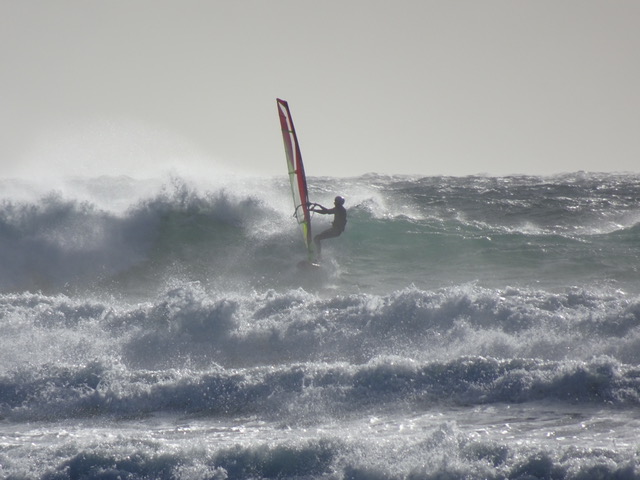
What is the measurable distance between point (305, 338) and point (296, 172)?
12.9 feet

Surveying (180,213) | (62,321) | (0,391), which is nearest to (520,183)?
(180,213)

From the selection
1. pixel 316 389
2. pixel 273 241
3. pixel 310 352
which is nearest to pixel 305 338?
pixel 310 352

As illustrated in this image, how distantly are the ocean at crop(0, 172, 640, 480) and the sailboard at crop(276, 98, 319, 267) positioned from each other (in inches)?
18.0

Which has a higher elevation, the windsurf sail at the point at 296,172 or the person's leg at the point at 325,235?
the windsurf sail at the point at 296,172

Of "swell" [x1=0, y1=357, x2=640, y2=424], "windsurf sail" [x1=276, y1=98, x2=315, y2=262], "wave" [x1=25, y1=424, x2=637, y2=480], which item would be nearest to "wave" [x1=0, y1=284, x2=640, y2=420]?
"swell" [x1=0, y1=357, x2=640, y2=424]

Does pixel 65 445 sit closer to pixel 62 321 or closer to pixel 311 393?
pixel 311 393

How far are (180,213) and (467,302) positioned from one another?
26.5ft

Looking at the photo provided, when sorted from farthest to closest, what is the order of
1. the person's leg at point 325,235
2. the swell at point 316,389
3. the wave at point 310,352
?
the person's leg at point 325,235, the wave at point 310,352, the swell at point 316,389

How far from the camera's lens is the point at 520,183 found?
21.8m

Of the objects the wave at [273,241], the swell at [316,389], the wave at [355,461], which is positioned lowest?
the wave at [355,461]

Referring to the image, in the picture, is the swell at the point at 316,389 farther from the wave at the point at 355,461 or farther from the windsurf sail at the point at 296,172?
the windsurf sail at the point at 296,172

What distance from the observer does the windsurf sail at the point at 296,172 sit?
11.4 meters

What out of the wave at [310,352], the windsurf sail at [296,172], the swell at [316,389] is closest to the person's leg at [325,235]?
the windsurf sail at [296,172]

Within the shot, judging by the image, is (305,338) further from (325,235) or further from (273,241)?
(273,241)
